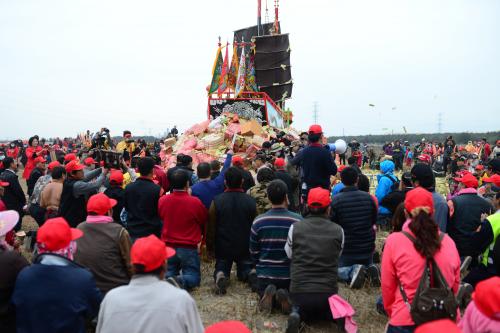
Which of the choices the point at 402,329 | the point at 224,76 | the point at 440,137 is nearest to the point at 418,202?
the point at 402,329

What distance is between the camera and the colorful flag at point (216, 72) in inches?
697

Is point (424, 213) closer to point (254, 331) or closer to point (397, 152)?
point (254, 331)

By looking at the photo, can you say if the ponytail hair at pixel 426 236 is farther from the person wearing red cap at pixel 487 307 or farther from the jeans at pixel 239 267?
the jeans at pixel 239 267

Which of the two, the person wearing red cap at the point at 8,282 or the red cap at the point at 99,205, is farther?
the red cap at the point at 99,205

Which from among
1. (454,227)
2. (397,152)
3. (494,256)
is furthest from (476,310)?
(397,152)

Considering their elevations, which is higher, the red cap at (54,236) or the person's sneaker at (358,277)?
the red cap at (54,236)

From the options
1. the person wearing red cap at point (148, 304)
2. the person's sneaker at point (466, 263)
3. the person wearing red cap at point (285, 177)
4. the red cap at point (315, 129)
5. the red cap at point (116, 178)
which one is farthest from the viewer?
the person wearing red cap at point (285, 177)

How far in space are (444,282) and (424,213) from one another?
1.65 feet

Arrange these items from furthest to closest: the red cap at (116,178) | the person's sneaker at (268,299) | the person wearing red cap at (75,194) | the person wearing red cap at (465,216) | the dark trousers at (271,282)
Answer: the red cap at (116,178), the person wearing red cap at (75,194), the person wearing red cap at (465,216), the dark trousers at (271,282), the person's sneaker at (268,299)

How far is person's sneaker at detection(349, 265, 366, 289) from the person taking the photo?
5.55 m

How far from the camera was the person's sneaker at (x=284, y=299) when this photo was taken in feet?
15.7

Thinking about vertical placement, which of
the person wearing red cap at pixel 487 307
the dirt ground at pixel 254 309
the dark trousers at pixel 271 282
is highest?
the person wearing red cap at pixel 487 307

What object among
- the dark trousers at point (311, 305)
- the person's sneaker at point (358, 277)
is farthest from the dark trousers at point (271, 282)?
the person's sneaker at point (358, 277)

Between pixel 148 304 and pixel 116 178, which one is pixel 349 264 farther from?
pixel 148 304
